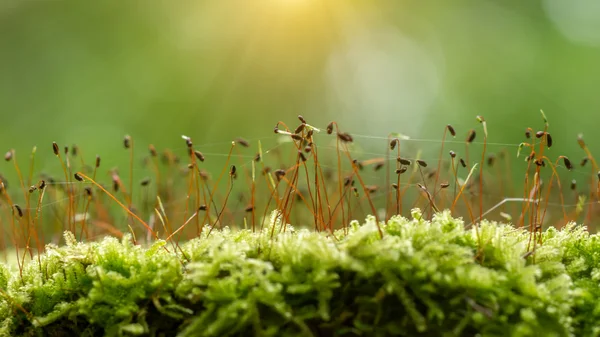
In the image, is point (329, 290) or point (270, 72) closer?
point (329, 290)

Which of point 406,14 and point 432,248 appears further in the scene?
point 406,14

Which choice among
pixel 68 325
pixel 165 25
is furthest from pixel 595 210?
pixel 165 25

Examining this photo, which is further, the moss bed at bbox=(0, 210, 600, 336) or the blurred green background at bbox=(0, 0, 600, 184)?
the blurred green background at bbox=(0, 0, 600, 184)

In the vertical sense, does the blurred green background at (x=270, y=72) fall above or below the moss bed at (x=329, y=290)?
above

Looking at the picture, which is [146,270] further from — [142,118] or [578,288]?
[142,118]

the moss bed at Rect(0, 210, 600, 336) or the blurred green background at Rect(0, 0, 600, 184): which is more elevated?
the blurred green background at Rect(0, 0, 600, 184)
